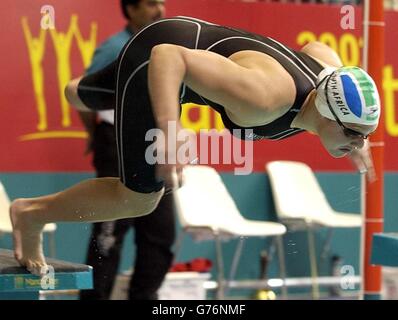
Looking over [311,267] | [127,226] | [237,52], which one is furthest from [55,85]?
[237,52]

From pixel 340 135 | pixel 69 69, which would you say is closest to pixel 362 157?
pixel 340 135

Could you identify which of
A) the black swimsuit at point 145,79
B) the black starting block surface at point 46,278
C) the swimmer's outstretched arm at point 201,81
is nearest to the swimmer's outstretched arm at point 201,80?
the swimmer's outstretched arm at point 201,81

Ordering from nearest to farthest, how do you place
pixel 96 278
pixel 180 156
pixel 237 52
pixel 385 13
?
pixel 180 156
pixel 237 52
pixel 96 278
pixel 385 13

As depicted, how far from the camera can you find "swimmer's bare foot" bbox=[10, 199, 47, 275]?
337cm

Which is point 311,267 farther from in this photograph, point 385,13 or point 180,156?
point 180,156

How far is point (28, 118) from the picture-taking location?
4.84 metres

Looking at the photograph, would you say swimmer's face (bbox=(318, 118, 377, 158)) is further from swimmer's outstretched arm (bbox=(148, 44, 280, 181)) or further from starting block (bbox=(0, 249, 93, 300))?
starting block (bbox=(0, 249, 93, 300))

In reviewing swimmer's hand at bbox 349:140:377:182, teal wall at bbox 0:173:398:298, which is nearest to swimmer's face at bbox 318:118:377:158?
swimmer's hand at bbox 349:140:377:182

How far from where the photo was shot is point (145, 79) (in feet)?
10.2

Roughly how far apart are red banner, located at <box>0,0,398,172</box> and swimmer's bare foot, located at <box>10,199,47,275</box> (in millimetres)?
1280

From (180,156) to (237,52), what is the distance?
18.6 inches

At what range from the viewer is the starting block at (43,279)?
10.7ft

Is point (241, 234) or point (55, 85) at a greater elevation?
point (55, 85)
